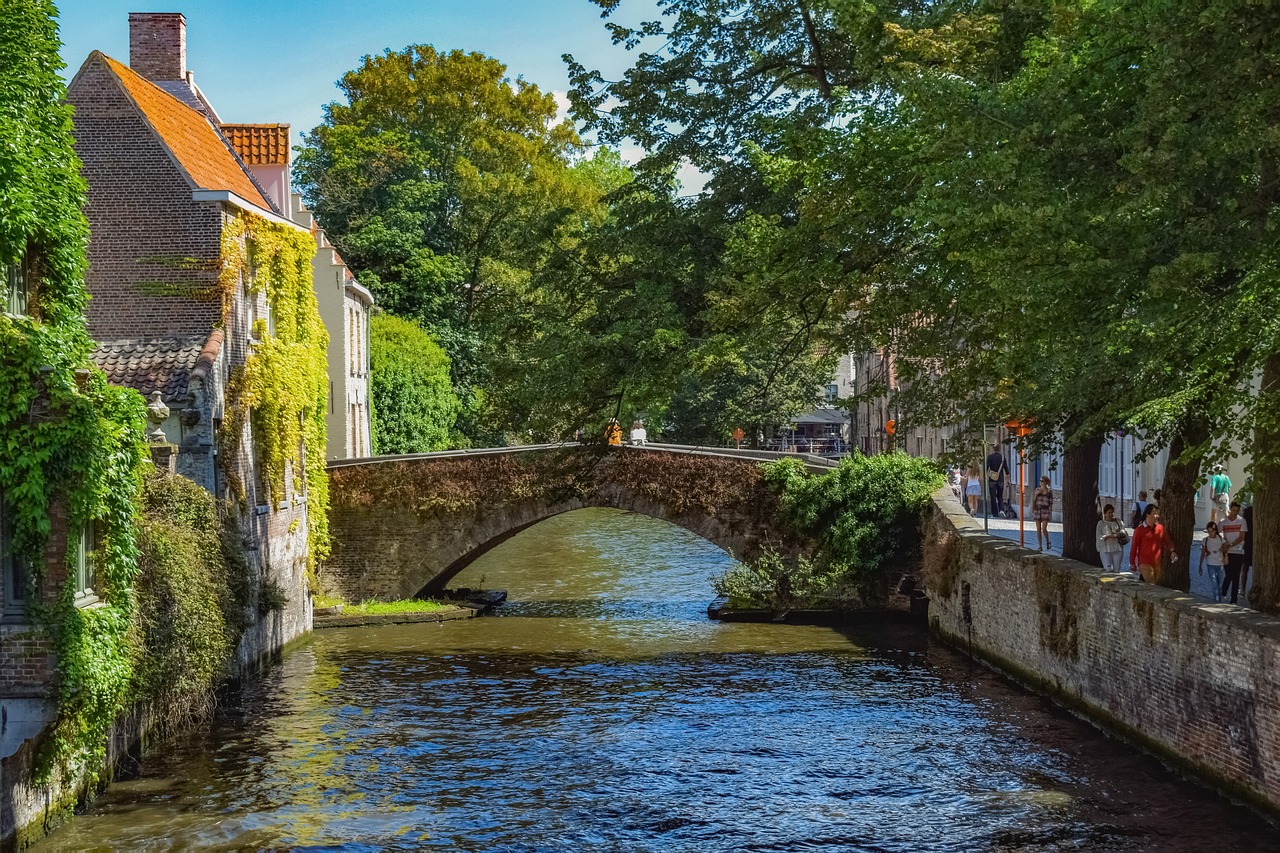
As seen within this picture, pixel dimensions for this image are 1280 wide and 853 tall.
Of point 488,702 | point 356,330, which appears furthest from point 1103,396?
point 356,330

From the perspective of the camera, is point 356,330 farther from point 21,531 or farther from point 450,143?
point 21,531

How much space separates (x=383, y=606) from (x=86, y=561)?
1436 cm

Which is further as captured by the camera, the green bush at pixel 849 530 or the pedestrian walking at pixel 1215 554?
the green bush at pixel 849 530

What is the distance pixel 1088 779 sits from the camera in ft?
49.6

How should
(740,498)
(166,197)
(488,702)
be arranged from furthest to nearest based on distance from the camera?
(740,498) → (166,197) → (488,702)

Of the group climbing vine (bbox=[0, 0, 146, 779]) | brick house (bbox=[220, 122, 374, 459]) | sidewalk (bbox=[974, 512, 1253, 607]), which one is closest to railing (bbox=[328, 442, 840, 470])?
sidewalk (bbox=[974, 512, 1253, 607])

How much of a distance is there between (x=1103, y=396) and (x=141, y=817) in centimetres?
1066

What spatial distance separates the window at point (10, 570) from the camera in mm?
13703

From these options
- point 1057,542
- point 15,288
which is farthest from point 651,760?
point 1057,542

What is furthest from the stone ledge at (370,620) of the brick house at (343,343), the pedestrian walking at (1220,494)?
the pedestrian walking at (1220,494)

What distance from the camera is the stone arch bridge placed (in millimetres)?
29531

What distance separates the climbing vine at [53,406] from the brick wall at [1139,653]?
1056 centimetres

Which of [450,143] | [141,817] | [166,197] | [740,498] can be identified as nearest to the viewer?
[141,817]

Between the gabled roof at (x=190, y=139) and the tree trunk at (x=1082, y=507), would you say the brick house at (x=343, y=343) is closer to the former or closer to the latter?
the gabled roof at (x=190, y=139)
